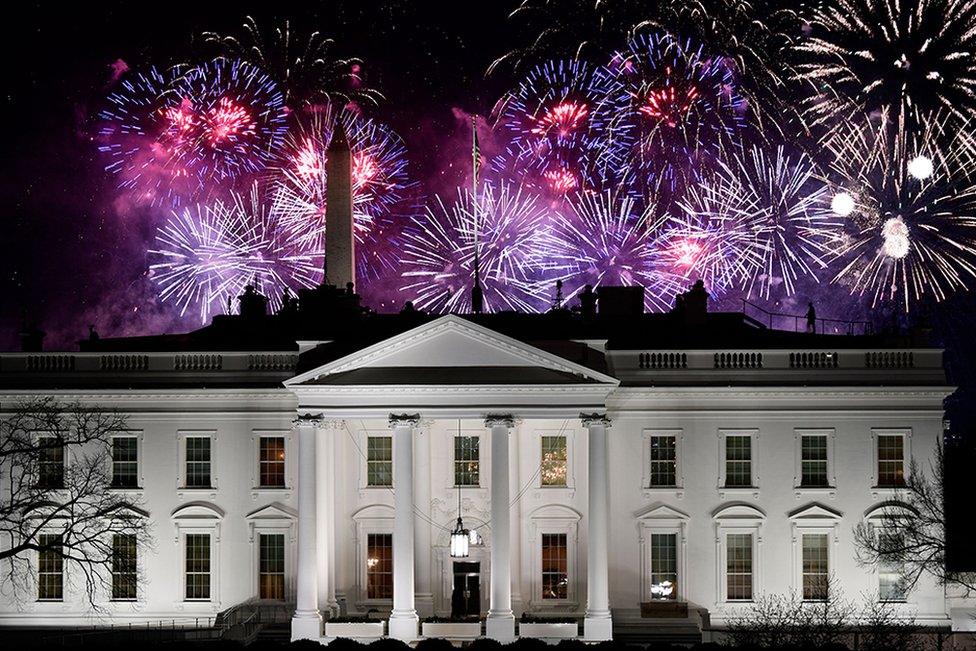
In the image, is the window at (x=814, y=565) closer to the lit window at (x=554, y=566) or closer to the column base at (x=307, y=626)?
the lit window at (x=554, y=566)

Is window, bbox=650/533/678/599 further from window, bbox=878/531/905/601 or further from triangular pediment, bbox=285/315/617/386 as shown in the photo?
window, bbox=878/531/905/601

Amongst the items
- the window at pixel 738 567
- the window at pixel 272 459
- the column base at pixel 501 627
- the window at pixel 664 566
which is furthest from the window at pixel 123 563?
the window at pixel 738 567

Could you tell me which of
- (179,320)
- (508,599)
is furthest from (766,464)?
(179,320)

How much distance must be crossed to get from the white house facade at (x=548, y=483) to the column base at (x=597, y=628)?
2.35 metres

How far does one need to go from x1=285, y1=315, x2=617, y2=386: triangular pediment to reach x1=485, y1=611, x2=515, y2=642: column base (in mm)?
7988

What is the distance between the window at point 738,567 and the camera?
230 feet

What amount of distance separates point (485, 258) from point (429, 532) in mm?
21969

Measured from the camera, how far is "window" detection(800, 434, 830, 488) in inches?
2781

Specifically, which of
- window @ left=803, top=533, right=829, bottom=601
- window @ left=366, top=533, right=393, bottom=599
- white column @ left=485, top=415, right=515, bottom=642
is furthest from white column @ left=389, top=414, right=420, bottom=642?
window @ left=803, top=533, right=829, bottom=601

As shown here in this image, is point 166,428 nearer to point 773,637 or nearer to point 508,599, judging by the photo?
point 508,599

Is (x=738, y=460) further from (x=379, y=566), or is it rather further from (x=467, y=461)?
(x=379, y=566)

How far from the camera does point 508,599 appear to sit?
220 feet

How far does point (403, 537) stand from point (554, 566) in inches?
270

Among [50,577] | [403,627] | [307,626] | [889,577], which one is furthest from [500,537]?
[50,577]
